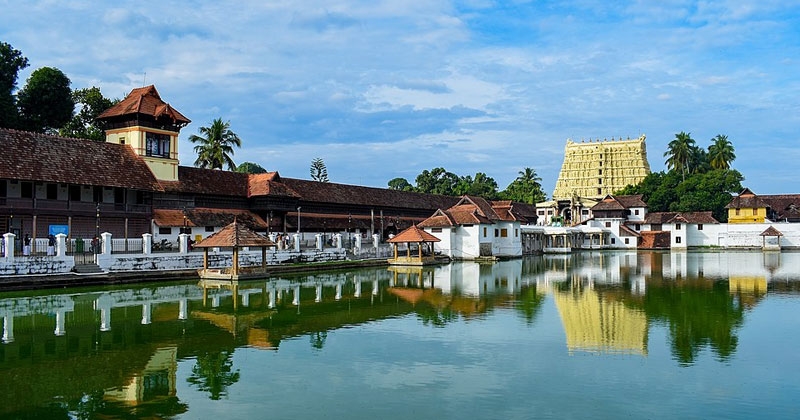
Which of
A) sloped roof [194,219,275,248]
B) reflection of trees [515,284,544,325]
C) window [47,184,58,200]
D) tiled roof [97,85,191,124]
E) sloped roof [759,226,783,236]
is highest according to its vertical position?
tiled roof [97,85,191,124]

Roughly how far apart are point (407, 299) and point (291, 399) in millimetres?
10918

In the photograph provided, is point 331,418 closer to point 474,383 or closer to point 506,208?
point 474,383

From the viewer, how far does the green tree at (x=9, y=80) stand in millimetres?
33031

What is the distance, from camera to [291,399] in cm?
882

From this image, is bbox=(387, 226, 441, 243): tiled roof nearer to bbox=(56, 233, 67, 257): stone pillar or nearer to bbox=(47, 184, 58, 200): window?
bbox=(47, 184, 58, 200): window

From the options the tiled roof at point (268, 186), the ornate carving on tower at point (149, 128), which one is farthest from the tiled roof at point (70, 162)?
the tiled roof at point (268, 186)

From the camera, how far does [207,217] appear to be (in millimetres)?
32344

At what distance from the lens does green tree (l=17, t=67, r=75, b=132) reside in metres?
36.0

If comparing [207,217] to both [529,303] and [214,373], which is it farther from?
[214,373]

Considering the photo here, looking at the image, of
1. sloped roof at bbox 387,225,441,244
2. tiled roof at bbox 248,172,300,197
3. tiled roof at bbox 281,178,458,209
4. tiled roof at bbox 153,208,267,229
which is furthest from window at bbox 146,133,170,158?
sloped roof at bbox 387,225,441,244

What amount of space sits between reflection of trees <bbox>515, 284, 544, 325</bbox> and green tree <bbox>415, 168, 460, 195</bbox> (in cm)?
5308

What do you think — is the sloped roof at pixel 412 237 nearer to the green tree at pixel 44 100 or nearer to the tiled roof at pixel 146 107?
the tiled roof at pixel 146 107

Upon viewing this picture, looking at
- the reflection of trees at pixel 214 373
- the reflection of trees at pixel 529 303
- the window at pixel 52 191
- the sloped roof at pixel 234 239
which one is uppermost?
the window at pixel 52 191

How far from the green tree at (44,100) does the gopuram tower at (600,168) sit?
59.1m
